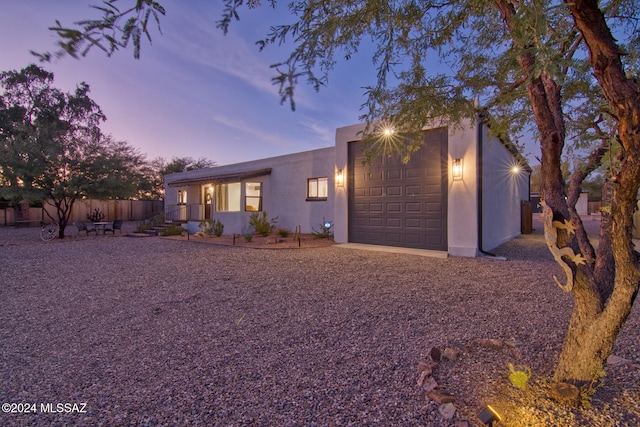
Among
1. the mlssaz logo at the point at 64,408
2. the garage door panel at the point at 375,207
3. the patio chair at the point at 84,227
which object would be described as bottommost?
the mlssaz logo at the point at 64,408

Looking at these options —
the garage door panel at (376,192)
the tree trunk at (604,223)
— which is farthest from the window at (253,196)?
the tree trunk at (604,223)

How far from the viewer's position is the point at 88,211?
21.1 m

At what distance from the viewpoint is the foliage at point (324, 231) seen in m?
11.3

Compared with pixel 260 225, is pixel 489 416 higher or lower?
lower

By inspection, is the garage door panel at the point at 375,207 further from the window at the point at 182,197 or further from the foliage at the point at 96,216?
the foliage at the point at 96,216

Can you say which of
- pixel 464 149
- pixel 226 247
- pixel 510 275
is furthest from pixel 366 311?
pixel 226 247

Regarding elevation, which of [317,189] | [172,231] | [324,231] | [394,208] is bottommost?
[172,231]

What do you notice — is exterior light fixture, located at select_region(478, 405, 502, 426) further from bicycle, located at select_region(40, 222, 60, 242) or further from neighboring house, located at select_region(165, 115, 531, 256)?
bicycle, located at select_region(40, 222, 60, 242)

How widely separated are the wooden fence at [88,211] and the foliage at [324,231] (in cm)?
1265

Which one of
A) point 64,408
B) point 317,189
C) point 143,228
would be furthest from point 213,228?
point 64,408

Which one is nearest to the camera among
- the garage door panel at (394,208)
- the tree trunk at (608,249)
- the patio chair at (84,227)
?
the tree trunk at (608,249)

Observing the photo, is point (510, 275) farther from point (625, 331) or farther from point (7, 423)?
point (7, 423)

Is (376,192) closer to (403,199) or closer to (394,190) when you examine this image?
(394,190)

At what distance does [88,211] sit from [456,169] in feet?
76.8
